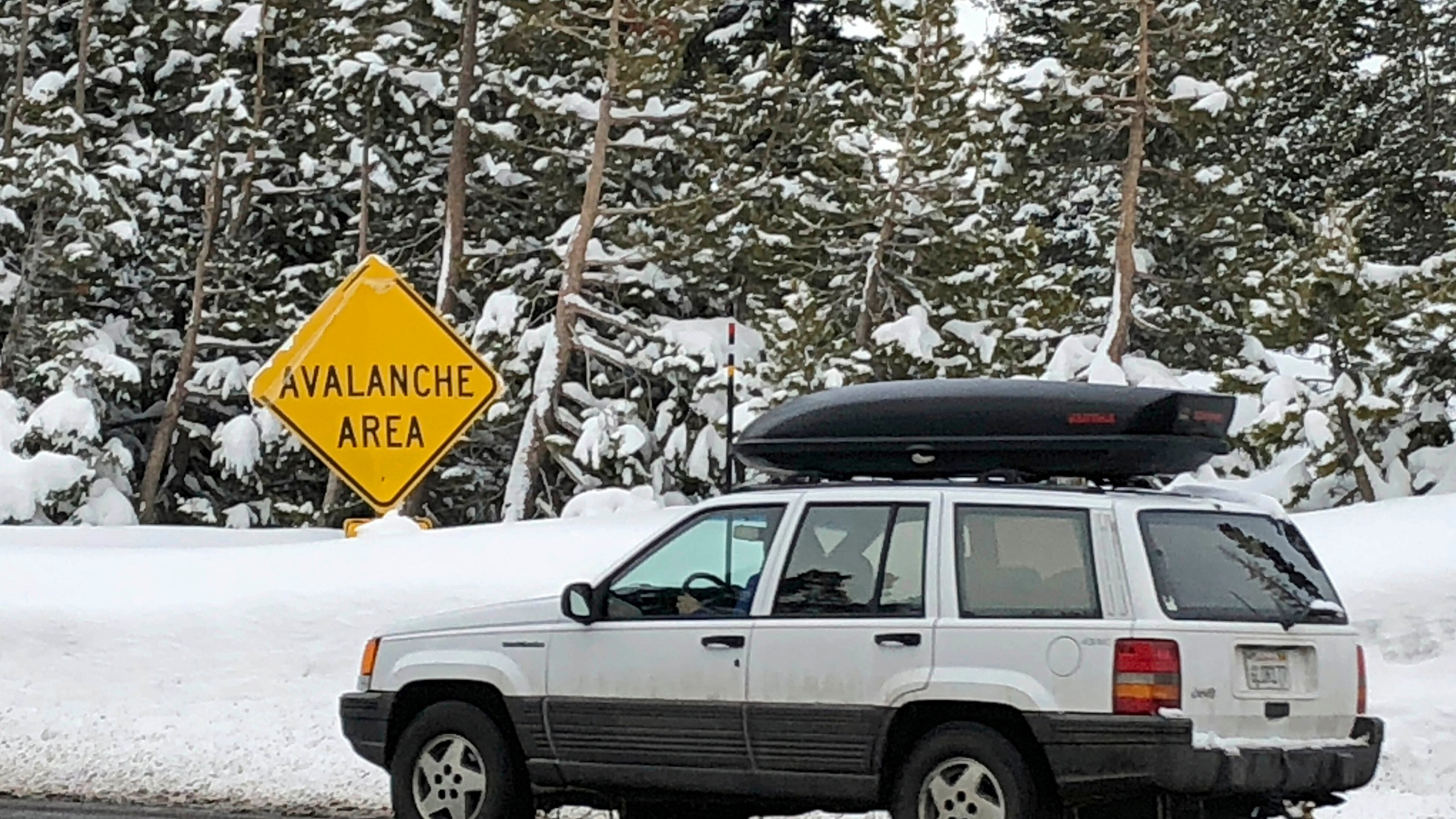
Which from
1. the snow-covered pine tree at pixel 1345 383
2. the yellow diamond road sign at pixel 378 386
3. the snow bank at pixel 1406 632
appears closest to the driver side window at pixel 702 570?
the snow bank at pixel 1406 632

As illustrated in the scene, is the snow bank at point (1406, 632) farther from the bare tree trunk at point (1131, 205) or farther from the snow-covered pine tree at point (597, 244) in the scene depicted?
the snow-covered pine tree at point (597, 244)

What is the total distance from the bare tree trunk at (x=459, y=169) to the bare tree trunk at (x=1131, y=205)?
28.0ft

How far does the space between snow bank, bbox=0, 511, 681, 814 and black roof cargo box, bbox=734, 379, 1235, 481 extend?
4.01m

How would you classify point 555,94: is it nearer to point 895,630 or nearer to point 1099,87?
point 1099,87

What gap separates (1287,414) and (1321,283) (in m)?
1.68

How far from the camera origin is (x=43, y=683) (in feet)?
43.6

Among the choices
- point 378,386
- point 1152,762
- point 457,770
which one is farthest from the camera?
point 378,386

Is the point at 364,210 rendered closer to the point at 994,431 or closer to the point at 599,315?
the point at 599,315

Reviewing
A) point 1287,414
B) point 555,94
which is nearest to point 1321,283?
point 1287,414

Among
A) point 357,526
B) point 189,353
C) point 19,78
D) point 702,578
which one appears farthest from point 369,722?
point 19,78

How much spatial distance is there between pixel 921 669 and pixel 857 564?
572mm

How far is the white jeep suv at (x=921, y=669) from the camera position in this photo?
7.02 m

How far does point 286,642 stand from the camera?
1331cm

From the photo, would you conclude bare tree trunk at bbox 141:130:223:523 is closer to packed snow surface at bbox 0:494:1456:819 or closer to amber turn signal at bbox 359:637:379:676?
packed snow surface at bbox 0:494:1456:819
